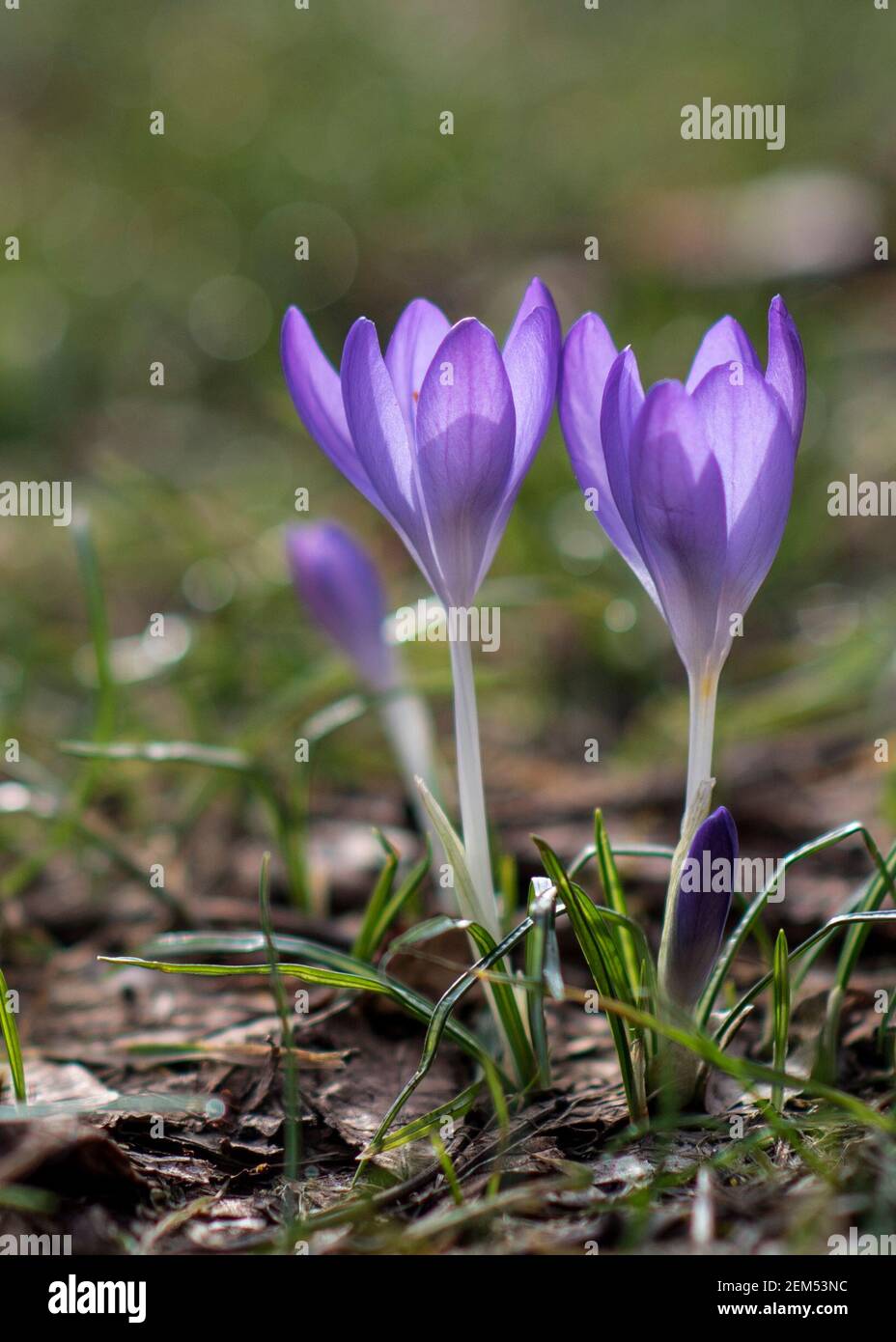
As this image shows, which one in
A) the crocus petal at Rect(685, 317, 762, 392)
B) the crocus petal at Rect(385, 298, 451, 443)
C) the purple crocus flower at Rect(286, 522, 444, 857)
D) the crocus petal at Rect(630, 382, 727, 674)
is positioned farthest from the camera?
the purple crocus flower at Rect(286, 522, 444, 857)

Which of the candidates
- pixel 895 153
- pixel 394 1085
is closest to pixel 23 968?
pixel 394 1085

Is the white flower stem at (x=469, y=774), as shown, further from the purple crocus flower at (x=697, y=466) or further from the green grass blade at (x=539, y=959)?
the purple crocus flower at (x=697, y=466)

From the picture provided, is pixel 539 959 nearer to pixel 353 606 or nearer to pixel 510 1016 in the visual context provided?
pixel 510 1016

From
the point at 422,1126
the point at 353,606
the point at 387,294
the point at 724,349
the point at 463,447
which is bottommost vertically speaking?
the point at 422,1126

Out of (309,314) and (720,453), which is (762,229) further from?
(720,453)

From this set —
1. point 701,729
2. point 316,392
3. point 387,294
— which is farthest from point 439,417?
point 387,294

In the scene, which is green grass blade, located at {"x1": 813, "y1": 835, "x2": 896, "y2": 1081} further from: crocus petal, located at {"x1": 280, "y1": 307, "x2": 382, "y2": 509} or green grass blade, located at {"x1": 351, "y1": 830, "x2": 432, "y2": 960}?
crocus petal, located at {"x1": 280, "y1": 307, "x2": 382, "y2": 509}

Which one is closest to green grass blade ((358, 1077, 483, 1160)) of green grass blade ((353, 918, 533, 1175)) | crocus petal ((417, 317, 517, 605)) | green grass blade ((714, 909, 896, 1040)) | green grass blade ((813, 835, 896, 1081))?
green grass blade ((353, 918, 533, 1175))

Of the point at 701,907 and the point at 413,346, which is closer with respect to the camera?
the point at 701,907
